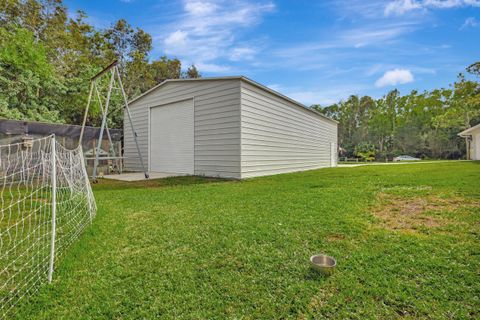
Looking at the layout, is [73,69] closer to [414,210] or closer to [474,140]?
[414,210]

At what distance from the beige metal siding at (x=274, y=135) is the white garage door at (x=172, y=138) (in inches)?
90.4

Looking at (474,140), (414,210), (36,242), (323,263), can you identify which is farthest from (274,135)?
(474,140)

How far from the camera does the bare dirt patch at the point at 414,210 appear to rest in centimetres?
323

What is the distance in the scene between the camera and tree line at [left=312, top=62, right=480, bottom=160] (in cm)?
2978

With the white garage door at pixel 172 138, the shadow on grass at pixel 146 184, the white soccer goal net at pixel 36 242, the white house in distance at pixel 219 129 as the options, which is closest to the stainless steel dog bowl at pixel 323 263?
the white soccer goal net at pixel 36 242

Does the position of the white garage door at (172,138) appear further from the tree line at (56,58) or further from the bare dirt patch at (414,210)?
the bare dirt patch at (414,210)

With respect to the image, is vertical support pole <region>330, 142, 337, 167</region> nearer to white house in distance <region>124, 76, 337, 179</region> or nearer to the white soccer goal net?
white house in distance <region>124, 76, 337, 179</region>

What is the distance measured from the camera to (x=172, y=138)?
399 inches

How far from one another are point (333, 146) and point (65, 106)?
15973mm

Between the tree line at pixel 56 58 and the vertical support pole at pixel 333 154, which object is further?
the vertical support pole at pixel 333 154

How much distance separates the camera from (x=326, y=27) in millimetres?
8938

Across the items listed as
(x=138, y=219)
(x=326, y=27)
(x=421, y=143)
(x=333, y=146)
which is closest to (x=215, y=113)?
(x=326, y=27)

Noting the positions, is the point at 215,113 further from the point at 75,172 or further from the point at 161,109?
the point at 75,172

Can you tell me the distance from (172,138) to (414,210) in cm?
832
